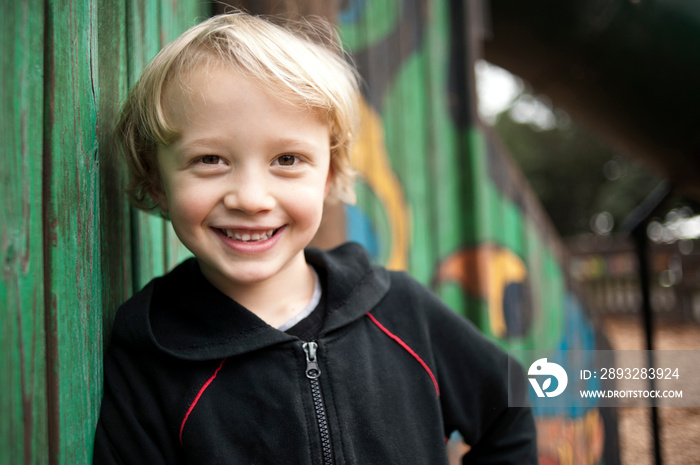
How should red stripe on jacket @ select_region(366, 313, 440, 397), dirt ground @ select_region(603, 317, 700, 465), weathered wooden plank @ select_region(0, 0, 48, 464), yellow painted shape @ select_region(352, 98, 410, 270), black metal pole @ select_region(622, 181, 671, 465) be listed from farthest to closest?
dirt ground @ select_region(603, 317, 700, 465)
black metal pole @ select_region(622, 181, 671, 465)
yellow painted shape @ select_region(352, 98, 410, 270)
red stripe on jacket @ select_region(366, 313, 440, 397)
weathered wooden plank @ select_region(0, 0, 48, 464)

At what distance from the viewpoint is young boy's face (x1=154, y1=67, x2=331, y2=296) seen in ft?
3.69

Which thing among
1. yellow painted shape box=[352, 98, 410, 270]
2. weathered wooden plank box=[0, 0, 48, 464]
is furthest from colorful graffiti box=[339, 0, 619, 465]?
weathered wooden plank box=[0, 0, 48, 464]

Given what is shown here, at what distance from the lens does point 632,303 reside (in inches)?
414

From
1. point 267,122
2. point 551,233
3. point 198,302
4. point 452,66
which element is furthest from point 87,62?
point 551,233

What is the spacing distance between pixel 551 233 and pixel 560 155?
1815cm

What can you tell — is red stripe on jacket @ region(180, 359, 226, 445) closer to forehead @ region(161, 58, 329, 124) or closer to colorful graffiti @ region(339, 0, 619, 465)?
forehead @ region(161, 58, 329, 124)

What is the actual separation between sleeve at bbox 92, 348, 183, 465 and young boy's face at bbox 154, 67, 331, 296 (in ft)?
0.89

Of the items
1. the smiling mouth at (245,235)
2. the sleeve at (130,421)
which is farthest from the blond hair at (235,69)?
the sleeve at (130,421)

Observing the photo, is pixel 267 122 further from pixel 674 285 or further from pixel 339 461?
pixel 674 285

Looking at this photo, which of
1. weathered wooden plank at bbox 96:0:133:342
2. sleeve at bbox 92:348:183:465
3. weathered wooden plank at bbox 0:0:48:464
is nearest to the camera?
weathered wooden plank at bbox 0:0:48:464

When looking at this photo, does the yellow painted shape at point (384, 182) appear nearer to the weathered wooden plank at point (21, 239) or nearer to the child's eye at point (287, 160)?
the child's eye at point (287, 160)

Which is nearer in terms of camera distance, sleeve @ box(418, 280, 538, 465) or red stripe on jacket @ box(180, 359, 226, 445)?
red stripe on jacket @ box(180, 359, 226, 445)

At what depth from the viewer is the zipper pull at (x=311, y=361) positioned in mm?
1189

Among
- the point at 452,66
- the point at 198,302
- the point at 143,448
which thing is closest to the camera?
the point at 143,448
